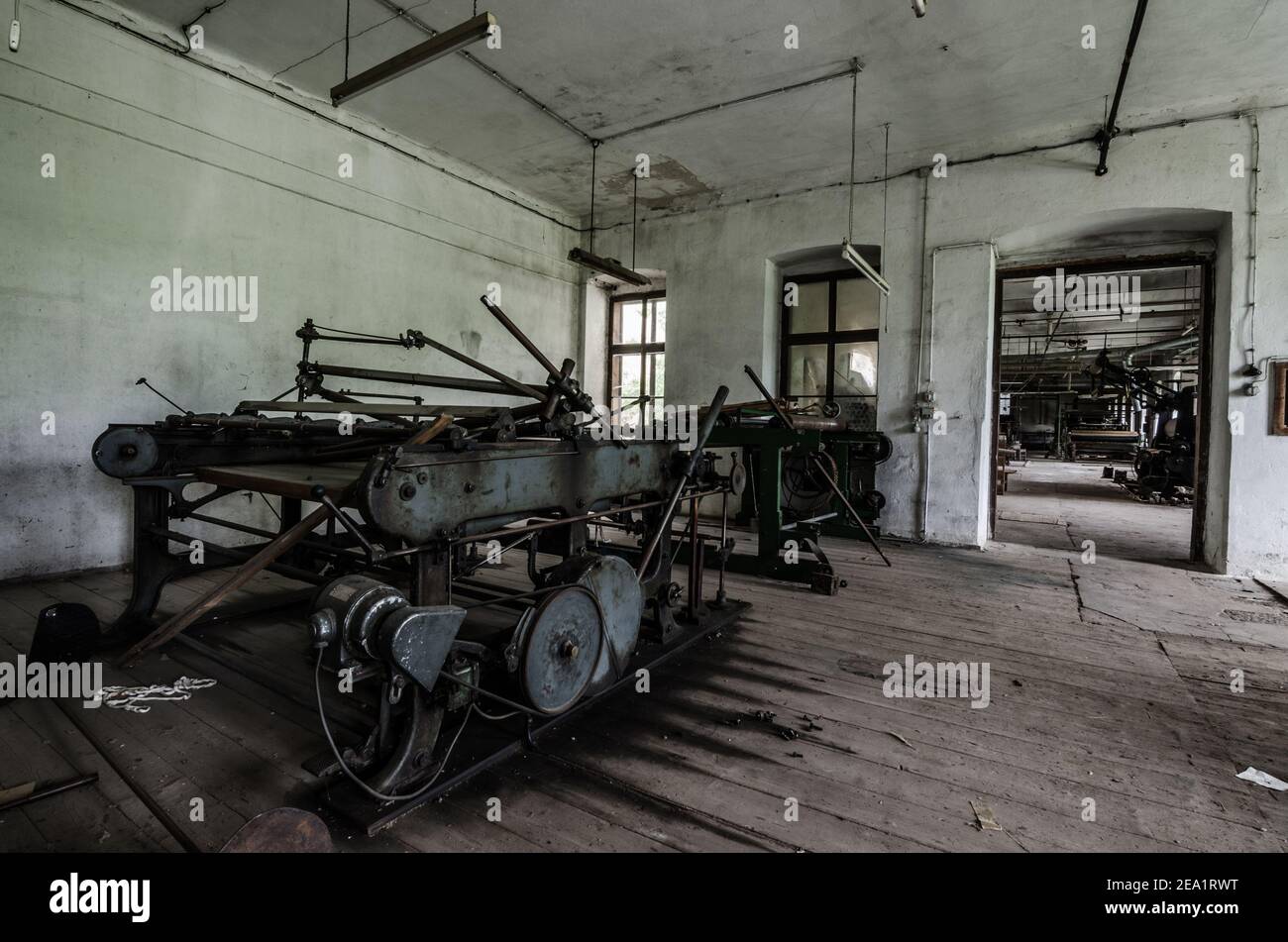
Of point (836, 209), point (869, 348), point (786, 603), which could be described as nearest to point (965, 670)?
point (786, 603)

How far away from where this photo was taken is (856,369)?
6734 mm

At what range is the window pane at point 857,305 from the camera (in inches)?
262

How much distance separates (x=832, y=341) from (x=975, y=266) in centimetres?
161

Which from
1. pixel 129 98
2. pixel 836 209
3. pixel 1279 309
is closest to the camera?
pixel 129 98

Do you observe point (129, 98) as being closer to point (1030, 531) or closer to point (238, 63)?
point (238, 63)

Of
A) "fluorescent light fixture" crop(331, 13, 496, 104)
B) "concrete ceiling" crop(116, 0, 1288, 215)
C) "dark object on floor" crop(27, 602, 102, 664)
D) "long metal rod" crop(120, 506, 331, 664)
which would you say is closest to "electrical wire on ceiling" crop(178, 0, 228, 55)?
"concrete ceiling" crop(116, 0, 1288, 215)

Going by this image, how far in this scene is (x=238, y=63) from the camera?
180 inches

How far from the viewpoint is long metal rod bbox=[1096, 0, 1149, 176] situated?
3812 mm

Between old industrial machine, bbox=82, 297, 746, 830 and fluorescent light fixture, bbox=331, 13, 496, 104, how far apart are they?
1570 millimetres

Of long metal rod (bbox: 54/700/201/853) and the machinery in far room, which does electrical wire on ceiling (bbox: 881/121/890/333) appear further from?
long metal rod (bbox: 54/700/201/853)

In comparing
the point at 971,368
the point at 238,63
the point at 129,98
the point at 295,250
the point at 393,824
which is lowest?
the point at 393,824

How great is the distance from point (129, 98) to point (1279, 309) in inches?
313

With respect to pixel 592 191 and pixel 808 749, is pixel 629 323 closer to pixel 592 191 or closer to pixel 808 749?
pixel 592 191

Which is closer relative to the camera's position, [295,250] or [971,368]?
[295,250]
